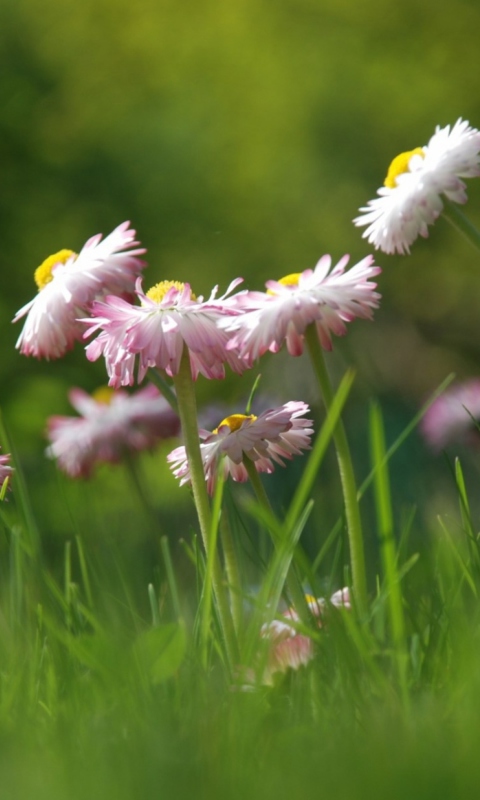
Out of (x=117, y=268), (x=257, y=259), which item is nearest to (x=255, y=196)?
(x=257, y=259)

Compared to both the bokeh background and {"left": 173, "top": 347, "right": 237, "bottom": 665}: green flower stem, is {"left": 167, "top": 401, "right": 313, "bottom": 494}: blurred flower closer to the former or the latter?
{"left": 173, "top": 347, "right": 237, "bottom": 665}: green flower stem

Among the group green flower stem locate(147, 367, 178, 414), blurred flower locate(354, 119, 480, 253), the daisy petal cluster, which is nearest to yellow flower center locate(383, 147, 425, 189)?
blurred flower locate(354, 119, 480, 253)

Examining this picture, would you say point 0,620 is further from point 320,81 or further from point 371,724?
point 320,81

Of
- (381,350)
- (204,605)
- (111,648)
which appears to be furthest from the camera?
(381,350)

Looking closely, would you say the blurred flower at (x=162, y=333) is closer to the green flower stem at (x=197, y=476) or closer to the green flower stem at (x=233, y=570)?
the green flower stem at (x=197, y=476)

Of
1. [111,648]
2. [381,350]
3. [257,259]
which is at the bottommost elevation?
[111,648]

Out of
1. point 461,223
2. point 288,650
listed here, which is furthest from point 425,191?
point 288,650

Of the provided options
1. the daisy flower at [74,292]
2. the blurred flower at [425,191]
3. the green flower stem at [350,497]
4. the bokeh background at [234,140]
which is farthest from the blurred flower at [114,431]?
the bokeh background at [234,140]
